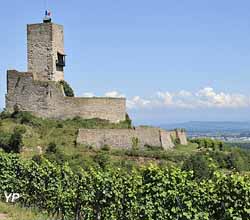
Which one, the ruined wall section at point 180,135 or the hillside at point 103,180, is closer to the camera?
the hillside at point 103,180

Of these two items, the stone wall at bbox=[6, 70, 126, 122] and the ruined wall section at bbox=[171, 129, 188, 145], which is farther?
the ruined wall section at bbox=[171, 129, 188, 145]

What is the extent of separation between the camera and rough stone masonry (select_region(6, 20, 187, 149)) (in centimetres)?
4279

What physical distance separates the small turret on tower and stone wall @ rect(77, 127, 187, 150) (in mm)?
5511

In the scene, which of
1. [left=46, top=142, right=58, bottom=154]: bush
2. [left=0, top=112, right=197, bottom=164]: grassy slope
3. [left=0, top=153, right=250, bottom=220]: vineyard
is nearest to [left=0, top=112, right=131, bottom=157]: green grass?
[left=0, top=112, right=197, bottom=164]: grassy slope

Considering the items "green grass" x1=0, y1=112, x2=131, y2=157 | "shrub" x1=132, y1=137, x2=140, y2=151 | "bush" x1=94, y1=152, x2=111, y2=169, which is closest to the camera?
"bush" x1=94, y1=152, x2=111, y2=169

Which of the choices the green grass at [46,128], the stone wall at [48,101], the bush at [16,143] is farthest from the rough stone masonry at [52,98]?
the bush at [16,143]

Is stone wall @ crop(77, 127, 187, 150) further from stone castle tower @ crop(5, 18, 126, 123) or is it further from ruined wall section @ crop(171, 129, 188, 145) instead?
ruined wall section @ crop(171, 129, 188, 145)

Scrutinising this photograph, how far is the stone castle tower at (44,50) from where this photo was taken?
1714 inches

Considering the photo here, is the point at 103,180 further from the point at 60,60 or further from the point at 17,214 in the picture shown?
the point at 60,60

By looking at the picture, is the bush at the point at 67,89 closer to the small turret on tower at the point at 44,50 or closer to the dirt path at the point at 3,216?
the small turret on tower at the point at 44,50

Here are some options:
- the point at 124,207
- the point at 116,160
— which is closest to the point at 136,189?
the point at 124,207

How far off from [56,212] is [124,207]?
15.4ft

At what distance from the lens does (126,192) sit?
1927 cm

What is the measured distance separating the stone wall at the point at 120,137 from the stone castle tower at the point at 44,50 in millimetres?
5511
